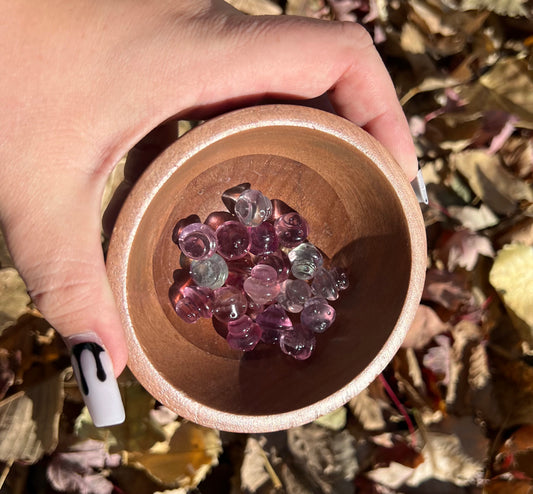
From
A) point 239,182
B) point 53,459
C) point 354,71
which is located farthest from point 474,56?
point 53,459

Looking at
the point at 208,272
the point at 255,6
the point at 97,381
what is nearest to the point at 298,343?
the point at 208,272

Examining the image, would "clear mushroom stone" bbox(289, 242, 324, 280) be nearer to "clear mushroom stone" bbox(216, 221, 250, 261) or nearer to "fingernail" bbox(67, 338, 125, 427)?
"clear mushroom stone" bbox(216, 221, 250, 261)

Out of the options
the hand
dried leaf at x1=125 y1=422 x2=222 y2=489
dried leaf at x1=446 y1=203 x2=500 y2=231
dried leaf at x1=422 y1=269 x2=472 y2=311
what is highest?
the hand

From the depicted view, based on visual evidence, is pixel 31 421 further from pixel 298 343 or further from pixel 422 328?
pixel 422 328

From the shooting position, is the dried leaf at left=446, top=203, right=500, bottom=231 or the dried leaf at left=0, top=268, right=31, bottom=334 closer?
the dried leaf at left=0, top=268, right=31, bottom=334

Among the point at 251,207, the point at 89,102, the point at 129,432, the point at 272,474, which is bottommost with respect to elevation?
the point at 272,474

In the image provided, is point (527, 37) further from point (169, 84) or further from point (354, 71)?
point (169, 84)

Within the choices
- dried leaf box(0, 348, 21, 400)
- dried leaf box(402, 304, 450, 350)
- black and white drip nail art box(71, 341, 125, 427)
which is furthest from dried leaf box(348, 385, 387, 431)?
dried leaf box(0, 348, 21, 400)
